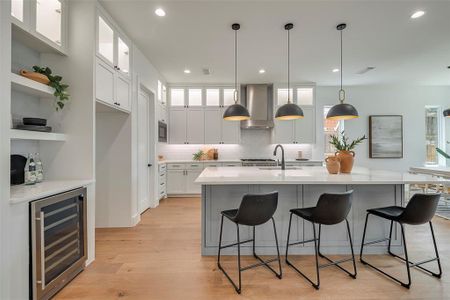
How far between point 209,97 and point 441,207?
18.3 feet

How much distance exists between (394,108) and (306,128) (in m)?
2.57

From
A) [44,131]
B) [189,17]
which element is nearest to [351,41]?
[189,17]

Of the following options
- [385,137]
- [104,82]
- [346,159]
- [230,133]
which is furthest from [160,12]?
[385,137]

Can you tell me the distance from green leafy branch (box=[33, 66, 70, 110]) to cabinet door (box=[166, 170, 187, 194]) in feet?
10.4

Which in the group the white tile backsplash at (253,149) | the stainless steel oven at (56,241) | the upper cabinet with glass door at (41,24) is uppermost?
the upper cabinet with glass door at (41,24)

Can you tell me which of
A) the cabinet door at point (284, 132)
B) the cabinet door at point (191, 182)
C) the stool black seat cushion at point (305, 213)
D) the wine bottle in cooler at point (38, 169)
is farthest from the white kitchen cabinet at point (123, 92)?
the cabinet door at point (284, 132)

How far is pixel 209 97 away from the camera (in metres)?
5.69

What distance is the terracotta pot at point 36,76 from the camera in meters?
1.96

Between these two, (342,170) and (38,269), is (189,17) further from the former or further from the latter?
(38,269)

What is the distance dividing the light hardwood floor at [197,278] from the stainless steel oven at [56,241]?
17 centimetres

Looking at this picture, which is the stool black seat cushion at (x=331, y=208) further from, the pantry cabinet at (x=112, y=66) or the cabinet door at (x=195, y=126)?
the cabinet door at (x=195, y=126)

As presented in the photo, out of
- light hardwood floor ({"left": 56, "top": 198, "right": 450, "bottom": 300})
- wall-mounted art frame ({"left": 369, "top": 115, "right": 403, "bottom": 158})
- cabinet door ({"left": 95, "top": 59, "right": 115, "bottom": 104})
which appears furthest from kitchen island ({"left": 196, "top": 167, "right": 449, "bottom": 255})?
wall-mounted art frame ({"left": 369, "top": 115, "right": 403, "bottom": 158})

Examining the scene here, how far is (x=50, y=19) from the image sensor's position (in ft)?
7.28

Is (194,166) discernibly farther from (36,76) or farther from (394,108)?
(394,108)
